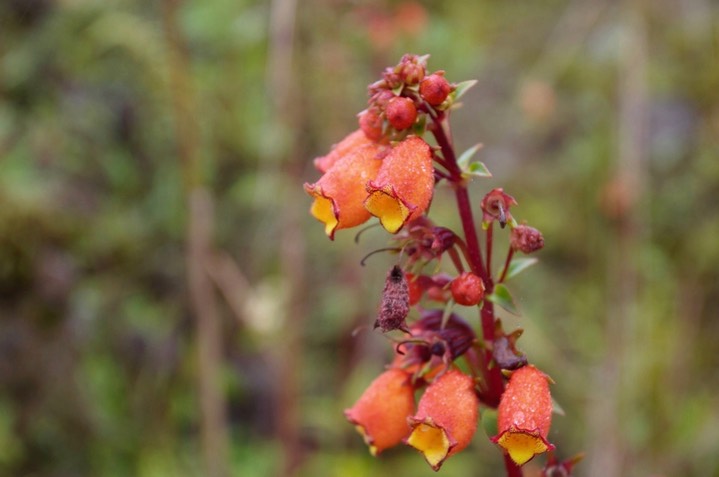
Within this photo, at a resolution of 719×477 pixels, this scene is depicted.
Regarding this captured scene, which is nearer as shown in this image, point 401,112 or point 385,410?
point 401,112

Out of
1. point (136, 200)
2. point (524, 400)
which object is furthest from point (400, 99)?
point (136, 200)

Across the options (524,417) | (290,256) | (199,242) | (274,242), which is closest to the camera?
A: (524,417)

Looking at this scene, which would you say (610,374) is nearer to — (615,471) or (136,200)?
(615,471)

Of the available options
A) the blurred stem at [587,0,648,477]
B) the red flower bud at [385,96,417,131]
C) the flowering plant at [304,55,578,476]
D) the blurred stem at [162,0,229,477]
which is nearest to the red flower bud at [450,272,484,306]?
the flowering plant at [304,55,578,476]

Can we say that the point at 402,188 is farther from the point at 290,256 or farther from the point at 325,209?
the point at 290,256

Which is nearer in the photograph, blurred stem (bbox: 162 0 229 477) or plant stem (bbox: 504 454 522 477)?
plant stem (bbox: 504 454 522 477)

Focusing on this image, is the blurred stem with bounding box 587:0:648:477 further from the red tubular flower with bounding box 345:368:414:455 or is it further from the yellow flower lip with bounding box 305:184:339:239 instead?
the yellow flower lip with bounding box 305:184:339:239

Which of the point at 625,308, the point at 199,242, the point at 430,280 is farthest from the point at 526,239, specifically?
the point at 625,308
